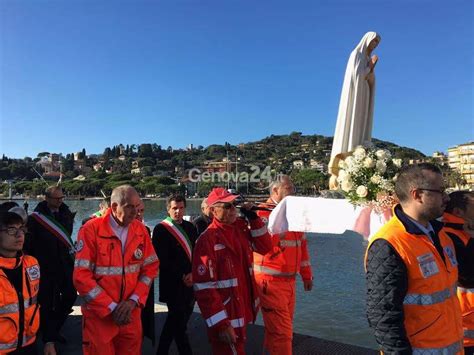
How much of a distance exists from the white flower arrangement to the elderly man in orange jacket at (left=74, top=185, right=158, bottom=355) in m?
1.85

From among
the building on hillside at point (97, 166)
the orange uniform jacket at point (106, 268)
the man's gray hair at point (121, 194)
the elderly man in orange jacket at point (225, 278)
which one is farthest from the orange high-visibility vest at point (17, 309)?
the building on hillside at point (97, 166)

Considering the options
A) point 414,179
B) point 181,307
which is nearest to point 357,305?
point 181,307

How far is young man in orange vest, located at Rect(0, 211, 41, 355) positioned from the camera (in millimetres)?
2762

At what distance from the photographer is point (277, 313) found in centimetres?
389

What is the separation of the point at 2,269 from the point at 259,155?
606 feet

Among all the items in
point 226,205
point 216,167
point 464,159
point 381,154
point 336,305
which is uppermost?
point 216,167

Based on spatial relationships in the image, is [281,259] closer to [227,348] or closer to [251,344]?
[227,348]

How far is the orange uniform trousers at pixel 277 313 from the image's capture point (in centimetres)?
382

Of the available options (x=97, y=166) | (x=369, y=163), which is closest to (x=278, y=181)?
(x=369, y=163)

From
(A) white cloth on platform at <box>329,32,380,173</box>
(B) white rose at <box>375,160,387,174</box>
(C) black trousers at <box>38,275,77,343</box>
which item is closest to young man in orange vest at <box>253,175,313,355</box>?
(B) white rose at <box>375,160,387,174</box>

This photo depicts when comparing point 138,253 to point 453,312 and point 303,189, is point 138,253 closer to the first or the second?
point 453,312

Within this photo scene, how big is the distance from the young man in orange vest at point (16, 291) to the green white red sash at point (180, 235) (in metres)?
1.55

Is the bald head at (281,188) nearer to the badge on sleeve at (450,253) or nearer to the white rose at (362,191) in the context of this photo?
the white rose at (362,191)

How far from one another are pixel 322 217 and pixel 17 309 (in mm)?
2539
